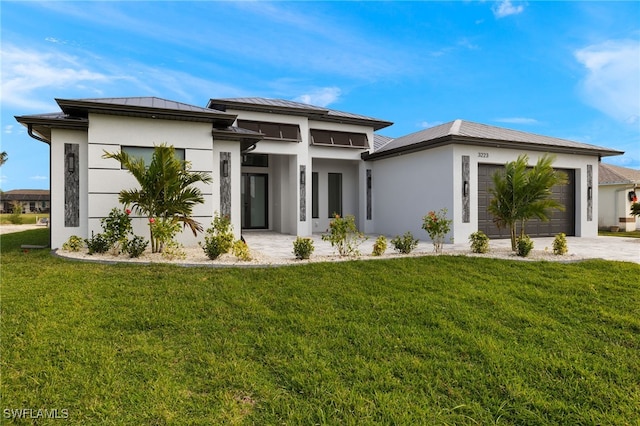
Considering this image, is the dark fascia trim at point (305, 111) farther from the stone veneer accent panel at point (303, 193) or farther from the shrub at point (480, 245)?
the shrub at point (480, 245)

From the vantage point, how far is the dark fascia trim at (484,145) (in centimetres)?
1157

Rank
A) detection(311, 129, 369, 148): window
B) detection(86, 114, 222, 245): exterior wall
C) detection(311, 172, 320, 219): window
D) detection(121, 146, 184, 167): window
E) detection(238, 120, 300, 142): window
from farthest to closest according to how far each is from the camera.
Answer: detection(311, 172, 320, 219): window
detection(311, 129, 369, 148): window
detection(238, 120, 300, 142): window
detection(121, 146, 184, 167): window
detection(86, 114, 222, 245): exterior wall

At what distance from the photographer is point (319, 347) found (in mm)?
3758

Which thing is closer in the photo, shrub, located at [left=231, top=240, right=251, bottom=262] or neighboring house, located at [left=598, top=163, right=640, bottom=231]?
shrub, located at [left=231, top=240, right=251, bottom=262]

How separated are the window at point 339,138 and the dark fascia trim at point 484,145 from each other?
84 cm

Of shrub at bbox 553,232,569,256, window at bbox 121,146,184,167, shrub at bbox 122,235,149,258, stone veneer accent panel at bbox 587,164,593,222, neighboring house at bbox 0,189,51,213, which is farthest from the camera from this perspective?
neighboring house at bbox 0,189,51,213

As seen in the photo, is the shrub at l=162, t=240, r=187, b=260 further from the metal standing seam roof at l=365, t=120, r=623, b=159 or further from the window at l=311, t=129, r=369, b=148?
the metal standing seam roof at l=365, t=120, r=623, b=159

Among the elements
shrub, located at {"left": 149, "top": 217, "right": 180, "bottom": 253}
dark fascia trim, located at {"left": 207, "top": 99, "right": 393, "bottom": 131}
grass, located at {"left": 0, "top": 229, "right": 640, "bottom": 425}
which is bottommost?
grass, located at {"left": 0, "top": 229, "right": 640, "bottom": 425}

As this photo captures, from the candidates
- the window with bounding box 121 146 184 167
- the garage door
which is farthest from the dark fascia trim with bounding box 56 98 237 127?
the garage door

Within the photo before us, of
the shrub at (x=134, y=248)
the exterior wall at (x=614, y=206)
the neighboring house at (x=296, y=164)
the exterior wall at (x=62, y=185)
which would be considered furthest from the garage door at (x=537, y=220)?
the exterior wall at (x=62, y=185)

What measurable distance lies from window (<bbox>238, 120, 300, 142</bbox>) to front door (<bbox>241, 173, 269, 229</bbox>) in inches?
106

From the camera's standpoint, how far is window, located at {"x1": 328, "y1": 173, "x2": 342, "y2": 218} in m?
16.8

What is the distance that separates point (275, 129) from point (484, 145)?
24.9 ft

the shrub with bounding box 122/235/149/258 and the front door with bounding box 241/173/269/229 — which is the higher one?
the front door with bounding box 241/173/269/229
